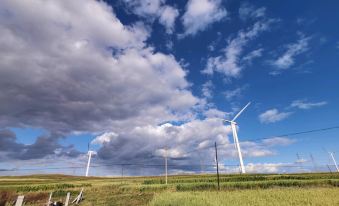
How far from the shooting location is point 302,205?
25.6 metres

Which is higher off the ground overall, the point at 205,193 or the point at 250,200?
the point at 205,193

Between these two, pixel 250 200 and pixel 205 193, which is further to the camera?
pixel 205 193

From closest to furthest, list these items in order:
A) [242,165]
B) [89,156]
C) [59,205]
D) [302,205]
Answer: [302,205], [59,205], [242,165], [89,156]

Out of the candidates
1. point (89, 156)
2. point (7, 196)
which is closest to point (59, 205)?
point (7, 196)

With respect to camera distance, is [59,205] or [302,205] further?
[59,205]

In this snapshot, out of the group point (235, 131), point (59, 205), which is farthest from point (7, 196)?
point (235, 131)

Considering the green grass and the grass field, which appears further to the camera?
the grass field

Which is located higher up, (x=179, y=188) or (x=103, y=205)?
(x=179, y=188)

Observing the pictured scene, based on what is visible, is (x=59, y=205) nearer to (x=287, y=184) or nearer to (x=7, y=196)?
(x=7, y=196)

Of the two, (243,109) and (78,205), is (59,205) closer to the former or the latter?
(78,205)

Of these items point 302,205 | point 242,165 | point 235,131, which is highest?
point 235,131

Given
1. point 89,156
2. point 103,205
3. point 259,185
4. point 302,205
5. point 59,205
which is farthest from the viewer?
point 89,156

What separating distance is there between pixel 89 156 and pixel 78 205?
322ft

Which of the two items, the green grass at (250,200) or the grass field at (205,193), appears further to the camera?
the grass field at (205,193)
